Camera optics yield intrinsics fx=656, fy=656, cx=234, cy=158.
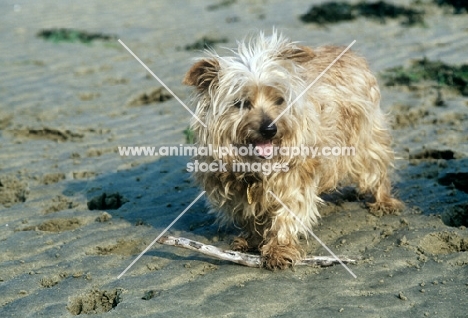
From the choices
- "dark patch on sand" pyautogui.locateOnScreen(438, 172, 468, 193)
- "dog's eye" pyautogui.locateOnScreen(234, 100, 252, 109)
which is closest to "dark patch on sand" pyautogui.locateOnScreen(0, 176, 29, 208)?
"dog's eye" pyautogui.locateOnScreen(234, 100, 252, 109)

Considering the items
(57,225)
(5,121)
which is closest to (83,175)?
(57,225)

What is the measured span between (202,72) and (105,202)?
178 centimetres

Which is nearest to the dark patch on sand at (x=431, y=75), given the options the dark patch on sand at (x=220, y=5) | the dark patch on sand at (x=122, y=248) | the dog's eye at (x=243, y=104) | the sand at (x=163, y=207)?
the sand at (x=163, y=207)

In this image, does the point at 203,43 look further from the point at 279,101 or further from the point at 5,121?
the point at 279,101

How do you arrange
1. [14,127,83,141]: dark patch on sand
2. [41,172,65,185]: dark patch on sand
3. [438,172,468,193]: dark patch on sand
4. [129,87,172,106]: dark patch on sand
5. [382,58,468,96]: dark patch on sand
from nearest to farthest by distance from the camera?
1. [438,172,468,193]: dark patch on sand
2. [41,172,65,185]: dark patch on sand
3. [14,127,83,141]: dark patch on sand
4. [382,58,468,96]: dark patch on sand
5. [129,87,172,106]: dark patch on sand

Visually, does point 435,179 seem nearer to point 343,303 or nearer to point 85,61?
point 343,303

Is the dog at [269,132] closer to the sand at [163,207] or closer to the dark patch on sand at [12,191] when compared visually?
the sand at [163,207]

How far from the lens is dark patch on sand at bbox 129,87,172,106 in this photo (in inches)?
344

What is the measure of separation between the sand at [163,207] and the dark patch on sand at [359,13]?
0.55m

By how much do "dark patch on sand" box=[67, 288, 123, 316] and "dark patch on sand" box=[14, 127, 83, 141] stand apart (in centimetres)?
358

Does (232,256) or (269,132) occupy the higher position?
(269,132)

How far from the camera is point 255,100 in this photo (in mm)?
4688

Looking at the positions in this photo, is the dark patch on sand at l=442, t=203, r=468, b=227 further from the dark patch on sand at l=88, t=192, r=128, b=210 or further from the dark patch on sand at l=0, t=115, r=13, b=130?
the dark patch on sand at l=0, t=115, r=13, b=130

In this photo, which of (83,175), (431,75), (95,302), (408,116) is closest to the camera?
(95,302)
